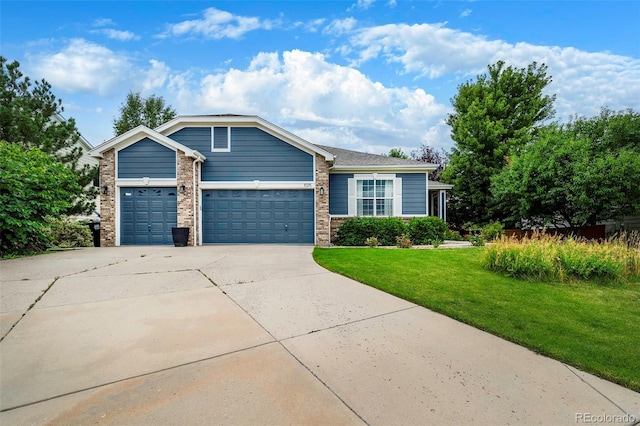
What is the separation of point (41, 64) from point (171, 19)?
5.69 meters

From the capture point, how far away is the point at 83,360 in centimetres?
271

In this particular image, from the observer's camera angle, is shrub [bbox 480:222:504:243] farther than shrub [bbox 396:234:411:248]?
Yes

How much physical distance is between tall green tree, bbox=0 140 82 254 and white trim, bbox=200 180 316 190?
14.8ft

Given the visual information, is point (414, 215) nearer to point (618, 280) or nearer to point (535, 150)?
point (535, 150)

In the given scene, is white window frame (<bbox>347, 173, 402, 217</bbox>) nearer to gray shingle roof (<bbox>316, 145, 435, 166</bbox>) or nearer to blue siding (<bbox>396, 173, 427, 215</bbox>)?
blue siding (<bbox>396, 173, 427, 215</bbox>)

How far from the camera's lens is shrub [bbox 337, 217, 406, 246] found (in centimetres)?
1241

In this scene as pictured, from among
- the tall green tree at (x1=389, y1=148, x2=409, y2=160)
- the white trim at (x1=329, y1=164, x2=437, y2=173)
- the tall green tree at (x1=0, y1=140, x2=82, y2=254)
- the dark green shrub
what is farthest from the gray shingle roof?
the tall green tree at (x1=389, y1=148, x2=409, y2=160)

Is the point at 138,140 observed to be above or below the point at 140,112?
below

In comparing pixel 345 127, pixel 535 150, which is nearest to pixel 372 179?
pixel 535 150

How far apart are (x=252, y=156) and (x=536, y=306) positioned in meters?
10.6

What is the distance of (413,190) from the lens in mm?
13875

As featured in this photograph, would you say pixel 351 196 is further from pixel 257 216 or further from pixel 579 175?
pixel 579 175

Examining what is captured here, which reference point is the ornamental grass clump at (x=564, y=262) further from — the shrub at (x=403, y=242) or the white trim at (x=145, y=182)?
the white trim at (x=145, y=182)

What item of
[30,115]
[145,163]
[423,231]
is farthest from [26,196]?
[423,231]
